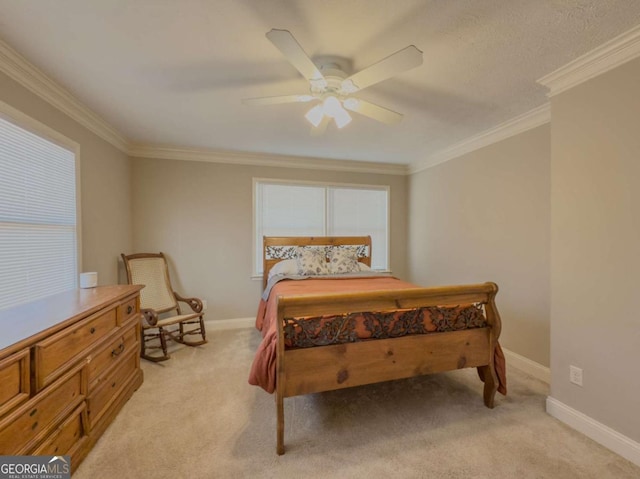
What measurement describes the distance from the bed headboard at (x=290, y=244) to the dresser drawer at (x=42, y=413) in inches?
91.1

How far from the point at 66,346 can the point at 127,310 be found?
2.57 ft

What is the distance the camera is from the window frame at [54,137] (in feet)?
5.58

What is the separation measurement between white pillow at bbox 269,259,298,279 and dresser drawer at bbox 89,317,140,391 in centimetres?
156

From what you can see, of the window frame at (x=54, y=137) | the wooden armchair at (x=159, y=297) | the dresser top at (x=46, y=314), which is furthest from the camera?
the wooden armchair at (x=159, y=297)

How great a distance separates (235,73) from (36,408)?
6.93 ft

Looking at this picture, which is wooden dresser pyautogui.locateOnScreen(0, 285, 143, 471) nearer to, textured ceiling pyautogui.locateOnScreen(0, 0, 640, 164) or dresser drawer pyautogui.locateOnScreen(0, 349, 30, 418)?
dresser drawer pyautogui.locateOnScreen(0, 349, 30, 418)

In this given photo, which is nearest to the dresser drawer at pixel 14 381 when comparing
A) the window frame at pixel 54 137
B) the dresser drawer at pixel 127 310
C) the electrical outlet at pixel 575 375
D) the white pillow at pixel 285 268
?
the dresser drawer at pixel 127 310

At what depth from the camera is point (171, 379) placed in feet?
8.03

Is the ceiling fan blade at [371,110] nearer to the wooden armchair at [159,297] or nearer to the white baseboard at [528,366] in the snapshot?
the white baseboard at [528,366]

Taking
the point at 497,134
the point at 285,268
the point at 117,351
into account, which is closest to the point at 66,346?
the point at 117,351

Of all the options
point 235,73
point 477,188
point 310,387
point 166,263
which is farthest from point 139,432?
point 477,188

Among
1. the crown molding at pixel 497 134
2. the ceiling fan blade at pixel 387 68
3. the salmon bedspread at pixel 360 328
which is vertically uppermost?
the crown molding at pixel 497 134

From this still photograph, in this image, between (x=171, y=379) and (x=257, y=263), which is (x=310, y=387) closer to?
(x=171, y=379)

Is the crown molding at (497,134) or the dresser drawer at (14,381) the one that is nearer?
the dresser drawer at (14,381)
